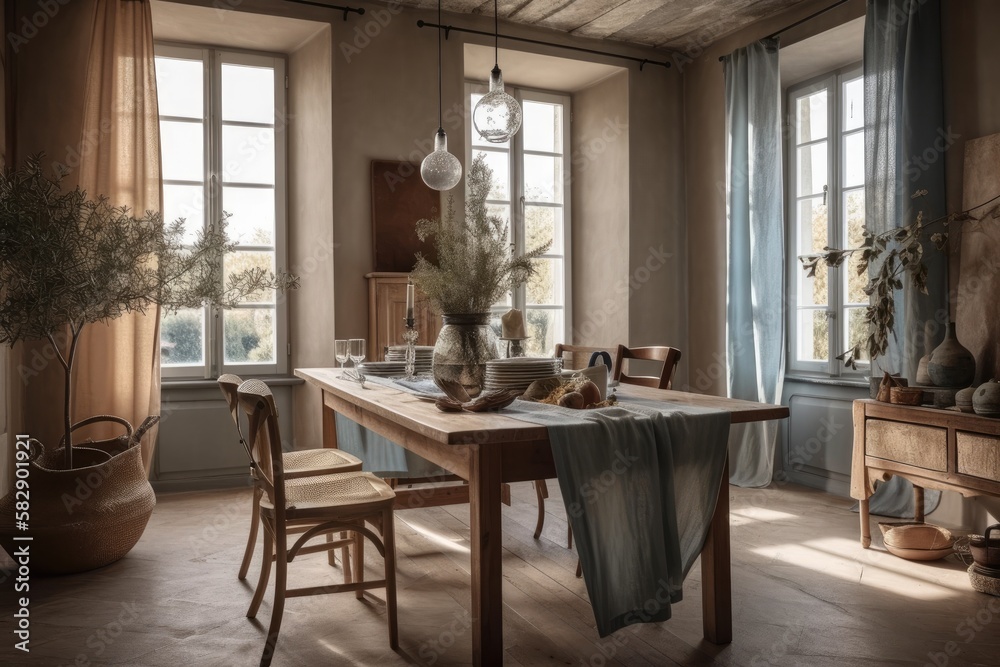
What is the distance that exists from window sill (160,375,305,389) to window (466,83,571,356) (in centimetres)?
150

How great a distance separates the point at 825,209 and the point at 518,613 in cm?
333

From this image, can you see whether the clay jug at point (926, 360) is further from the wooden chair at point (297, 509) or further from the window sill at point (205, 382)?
the window sill at point (205, 382)

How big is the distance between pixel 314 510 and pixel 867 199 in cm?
324

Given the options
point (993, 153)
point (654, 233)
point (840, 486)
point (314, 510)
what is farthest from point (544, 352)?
point (314, 510)

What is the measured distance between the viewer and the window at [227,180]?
15.3ft

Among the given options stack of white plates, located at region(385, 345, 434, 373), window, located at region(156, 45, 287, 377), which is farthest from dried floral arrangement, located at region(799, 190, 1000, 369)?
window, located at region(156, 45, 287, 377)

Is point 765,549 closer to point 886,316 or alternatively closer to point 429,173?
point 886,316

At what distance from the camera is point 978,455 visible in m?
2.91

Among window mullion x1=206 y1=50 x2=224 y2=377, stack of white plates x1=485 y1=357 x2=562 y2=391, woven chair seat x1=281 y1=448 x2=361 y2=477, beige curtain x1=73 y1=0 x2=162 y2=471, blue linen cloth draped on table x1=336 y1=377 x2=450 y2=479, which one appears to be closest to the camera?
stack of white plates x1=485 y1=357 x2=562 y2=391

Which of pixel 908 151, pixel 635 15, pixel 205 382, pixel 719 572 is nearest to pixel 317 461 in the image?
pixel 719 572

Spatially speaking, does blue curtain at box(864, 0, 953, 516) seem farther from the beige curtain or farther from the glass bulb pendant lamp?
the beige curtain

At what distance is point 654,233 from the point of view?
17.6 feet

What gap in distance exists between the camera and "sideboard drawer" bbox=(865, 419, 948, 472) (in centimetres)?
310

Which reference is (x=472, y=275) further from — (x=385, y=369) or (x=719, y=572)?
(x=719, y=572)
